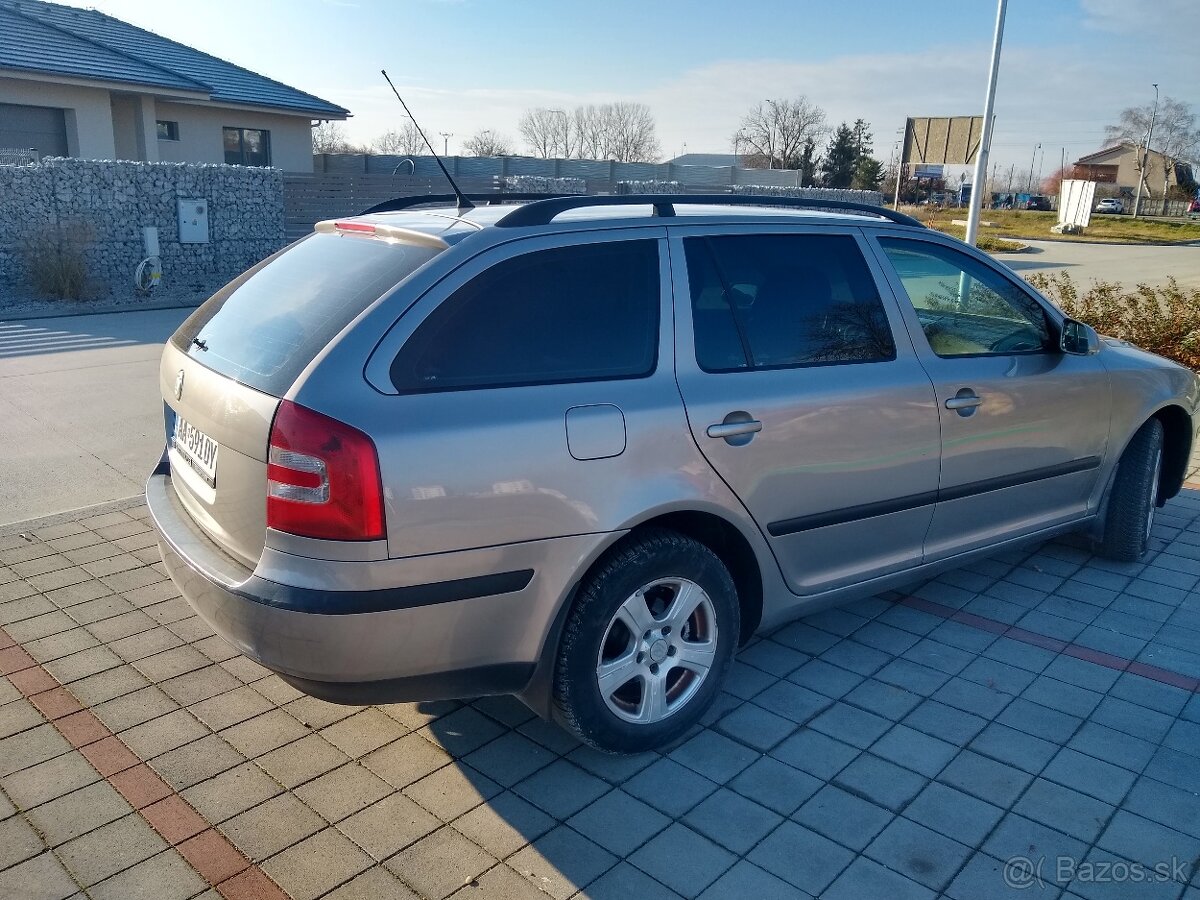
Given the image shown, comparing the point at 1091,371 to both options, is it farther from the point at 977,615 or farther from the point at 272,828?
the point at 272,828

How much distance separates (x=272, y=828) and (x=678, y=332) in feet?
6.65

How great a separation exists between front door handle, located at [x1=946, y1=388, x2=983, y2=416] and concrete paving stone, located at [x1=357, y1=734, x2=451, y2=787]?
2.14m

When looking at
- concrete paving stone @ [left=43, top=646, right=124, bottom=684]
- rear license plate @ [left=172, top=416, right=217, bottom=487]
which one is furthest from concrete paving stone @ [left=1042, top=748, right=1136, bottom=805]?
concrete paving stone @ [left=43, top=646, right=124, bottom=684]

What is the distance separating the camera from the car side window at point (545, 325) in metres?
2.87

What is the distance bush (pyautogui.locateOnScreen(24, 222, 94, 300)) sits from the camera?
14.5 metres

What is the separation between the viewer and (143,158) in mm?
24406

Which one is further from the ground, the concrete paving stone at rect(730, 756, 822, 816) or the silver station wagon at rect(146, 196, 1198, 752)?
the silver station wagon at rect(146, 196, 1198, 752)

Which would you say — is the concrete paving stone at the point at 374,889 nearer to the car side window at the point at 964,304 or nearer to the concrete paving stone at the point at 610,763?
the concrete paving stone at the point at 610,763

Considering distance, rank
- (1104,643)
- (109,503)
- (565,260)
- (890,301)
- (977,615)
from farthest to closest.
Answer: (109,503) < (977,615) < (1104,643) < (890,301) < (565,260)

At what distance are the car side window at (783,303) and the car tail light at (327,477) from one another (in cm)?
126

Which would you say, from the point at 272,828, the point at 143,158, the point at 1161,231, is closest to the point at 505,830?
the point at 272,828

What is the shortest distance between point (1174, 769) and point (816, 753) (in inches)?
47.9

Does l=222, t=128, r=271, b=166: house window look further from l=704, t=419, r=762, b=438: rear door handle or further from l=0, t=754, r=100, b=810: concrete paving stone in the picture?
l=704, t=419, r=762, b=438: rear door handle

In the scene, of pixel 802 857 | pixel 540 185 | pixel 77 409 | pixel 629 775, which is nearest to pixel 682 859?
pixel 802 857
